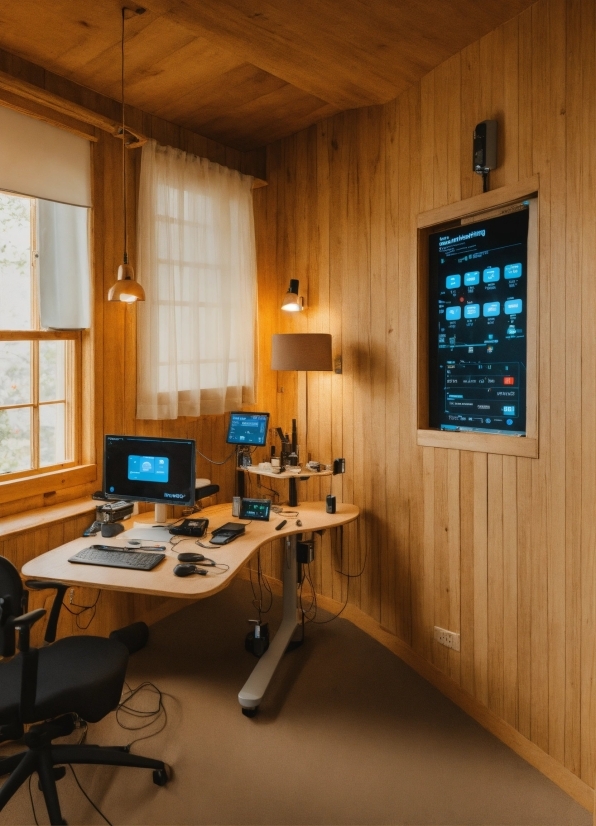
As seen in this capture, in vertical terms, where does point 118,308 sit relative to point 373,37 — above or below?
below

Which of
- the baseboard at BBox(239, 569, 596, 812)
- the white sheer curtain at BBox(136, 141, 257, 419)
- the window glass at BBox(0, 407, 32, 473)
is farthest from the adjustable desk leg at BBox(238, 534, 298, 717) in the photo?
the window glass at BBox(0, 407, 32, 473)

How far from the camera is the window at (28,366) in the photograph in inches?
114

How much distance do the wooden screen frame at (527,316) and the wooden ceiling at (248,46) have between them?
0.70 m

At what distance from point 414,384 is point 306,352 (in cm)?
65

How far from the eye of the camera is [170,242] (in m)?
3.42

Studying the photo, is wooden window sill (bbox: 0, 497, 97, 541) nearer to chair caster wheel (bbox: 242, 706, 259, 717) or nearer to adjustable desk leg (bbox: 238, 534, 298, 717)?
adjustable desk leg (bbox: 238, 534, 298, 717)

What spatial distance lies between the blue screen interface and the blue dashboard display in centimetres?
137

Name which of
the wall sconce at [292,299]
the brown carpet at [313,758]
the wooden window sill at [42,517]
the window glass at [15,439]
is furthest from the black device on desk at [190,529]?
the wall sconce at [292,299]

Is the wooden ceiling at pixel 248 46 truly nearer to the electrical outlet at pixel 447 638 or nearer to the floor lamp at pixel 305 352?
the floor lamp at pixel 305 352

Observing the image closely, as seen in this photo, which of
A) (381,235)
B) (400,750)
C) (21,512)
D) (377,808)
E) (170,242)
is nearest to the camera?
(377,808)

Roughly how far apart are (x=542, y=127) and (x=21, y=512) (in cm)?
297

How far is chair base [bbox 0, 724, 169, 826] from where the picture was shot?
6.29 feet

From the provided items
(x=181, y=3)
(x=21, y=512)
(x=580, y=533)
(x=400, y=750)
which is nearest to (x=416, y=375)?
(x=580, y=533)

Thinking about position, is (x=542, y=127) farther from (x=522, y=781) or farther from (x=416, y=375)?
(x=522, y=781)
